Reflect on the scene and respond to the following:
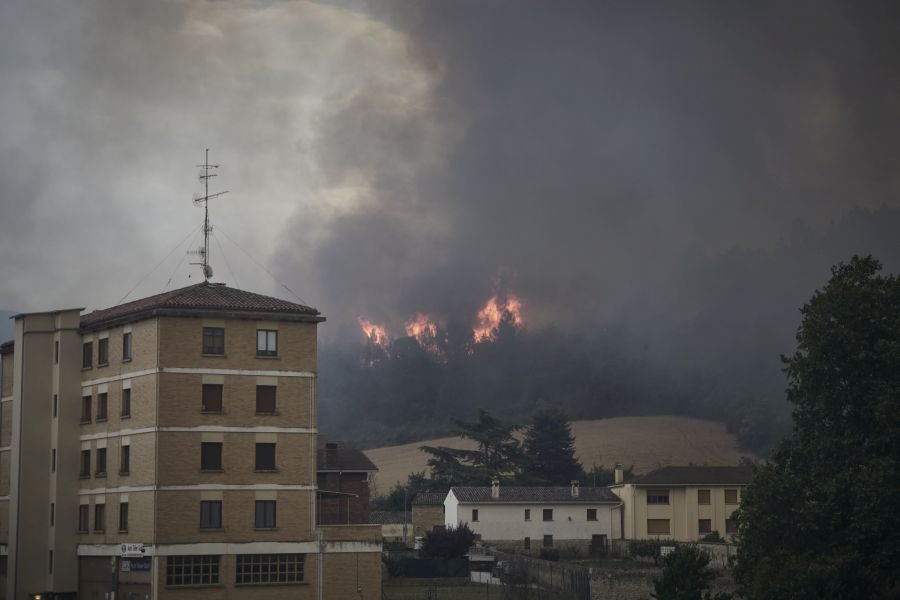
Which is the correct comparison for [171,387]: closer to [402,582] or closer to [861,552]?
[402,582]

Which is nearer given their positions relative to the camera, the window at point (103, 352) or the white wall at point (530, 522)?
the window at point (103, 352)

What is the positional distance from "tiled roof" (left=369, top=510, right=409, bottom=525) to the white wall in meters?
13.5

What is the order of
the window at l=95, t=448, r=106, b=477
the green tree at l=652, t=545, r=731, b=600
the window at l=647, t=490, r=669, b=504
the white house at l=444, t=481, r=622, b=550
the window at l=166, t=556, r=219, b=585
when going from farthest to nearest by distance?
the window at l=647, t=490, r=669, b=504, the white house at l=444, t=481, r=622, b=550, the window at l=95, t=448, r=106, b=477, the window at l=166, t=556, r=219, b=585, the green tree at l=652, t=545, r=731, b=600

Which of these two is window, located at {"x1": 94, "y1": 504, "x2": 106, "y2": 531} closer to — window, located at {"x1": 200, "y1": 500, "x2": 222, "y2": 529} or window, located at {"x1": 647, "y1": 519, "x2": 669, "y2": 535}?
window, located at {"x1": 200, "y1": 500, "x2": 222, "y2": 529}

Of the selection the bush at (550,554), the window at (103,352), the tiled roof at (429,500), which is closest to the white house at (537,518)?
the bush at (550,554)

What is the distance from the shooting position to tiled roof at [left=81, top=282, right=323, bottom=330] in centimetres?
6781

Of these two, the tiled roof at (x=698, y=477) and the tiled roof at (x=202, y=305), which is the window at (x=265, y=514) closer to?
the tiled roof at (x=202, y=305)

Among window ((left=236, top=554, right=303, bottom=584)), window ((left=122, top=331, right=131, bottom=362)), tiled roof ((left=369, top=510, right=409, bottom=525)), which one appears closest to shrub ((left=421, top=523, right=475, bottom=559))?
window ((left=236, top=554, right=303, bottom=584))

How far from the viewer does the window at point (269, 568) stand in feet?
218

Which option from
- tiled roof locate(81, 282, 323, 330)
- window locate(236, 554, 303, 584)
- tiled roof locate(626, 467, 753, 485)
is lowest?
window locate(236, 554, 303, 584)

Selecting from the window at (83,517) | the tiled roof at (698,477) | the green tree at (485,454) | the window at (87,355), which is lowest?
the window at (83,517)

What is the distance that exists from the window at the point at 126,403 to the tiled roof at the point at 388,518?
58.4 m

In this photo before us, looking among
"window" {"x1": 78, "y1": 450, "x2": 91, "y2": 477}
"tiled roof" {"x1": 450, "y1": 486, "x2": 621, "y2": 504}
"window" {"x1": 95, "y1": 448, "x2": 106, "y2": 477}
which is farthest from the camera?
"tiled roof" {"x1": 450, "y1": 486, "x2": 621, "y2": 504}

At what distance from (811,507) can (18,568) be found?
4182cm
